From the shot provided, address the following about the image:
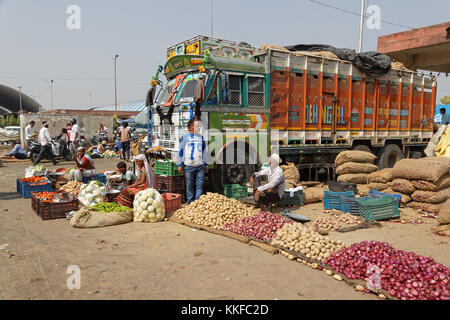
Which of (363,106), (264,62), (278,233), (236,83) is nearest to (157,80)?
(236,83)

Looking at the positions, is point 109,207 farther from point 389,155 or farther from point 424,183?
point 389,155

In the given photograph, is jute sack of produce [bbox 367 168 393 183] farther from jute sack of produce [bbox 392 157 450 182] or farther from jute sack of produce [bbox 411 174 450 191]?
jute sack of produce [bbox 411 174 450 191]

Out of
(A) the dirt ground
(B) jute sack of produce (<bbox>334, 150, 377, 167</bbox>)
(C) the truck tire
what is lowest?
(A) the dirt ground

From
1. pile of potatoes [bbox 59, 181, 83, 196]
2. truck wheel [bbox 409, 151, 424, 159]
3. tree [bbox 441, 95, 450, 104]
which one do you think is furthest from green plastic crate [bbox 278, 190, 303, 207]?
tree [bbox 441, 95, 450, 104]

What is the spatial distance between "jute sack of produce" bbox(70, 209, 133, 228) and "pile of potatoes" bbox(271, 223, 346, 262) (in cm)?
281

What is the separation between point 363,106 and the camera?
35.9 ft

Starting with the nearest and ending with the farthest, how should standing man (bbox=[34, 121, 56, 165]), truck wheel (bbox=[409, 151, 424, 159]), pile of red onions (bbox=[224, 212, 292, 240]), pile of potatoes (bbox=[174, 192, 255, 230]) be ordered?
pile of red onions (bbox=[224, 212, 292, 240]) < pile of potatoes (bbox=[174, 192, 255, 230]) < truck wheel (bbox=[409, 151, 424, 159]) < standing man (bbox=[34, 121, 56, 165])

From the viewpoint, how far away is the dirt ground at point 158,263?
11.7 ft

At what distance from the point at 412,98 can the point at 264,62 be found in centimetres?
688

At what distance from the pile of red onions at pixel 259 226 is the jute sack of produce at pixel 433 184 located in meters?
3.71

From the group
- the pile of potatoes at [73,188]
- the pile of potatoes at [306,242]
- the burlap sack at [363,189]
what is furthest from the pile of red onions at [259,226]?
the pile of potatoes at [73,188]

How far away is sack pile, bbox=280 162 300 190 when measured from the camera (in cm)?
837

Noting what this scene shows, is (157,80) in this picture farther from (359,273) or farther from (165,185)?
(359,273)

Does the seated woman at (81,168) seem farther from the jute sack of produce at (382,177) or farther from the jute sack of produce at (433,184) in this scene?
the jute sack of produce at (433,184)
